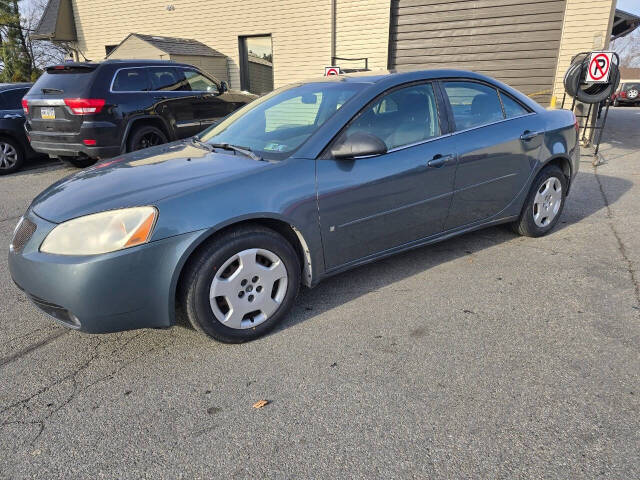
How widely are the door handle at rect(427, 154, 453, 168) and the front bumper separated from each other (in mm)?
1782

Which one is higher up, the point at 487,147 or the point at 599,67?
the point at 599,67

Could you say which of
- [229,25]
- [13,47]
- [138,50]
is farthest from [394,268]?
[13,47]

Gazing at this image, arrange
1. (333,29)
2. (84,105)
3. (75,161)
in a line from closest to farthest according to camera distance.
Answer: (84,105) < (75,161) < (333,29)

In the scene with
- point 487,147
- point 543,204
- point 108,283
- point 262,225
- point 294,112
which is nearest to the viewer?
point 108,283

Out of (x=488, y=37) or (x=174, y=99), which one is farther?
(x=488, y=37)

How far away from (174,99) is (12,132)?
10.00ft

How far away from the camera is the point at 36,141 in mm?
7266

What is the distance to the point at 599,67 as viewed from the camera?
25.4 feet

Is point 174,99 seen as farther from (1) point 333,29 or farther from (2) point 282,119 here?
(1) point 333,29

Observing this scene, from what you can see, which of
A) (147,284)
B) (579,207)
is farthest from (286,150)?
(579,207)

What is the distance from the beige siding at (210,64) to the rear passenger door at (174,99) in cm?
576

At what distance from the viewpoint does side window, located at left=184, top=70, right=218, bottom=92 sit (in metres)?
8.16

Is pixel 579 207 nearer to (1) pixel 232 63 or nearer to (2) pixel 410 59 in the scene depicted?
(2) pixel 410 59

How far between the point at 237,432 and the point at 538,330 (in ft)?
6.36
